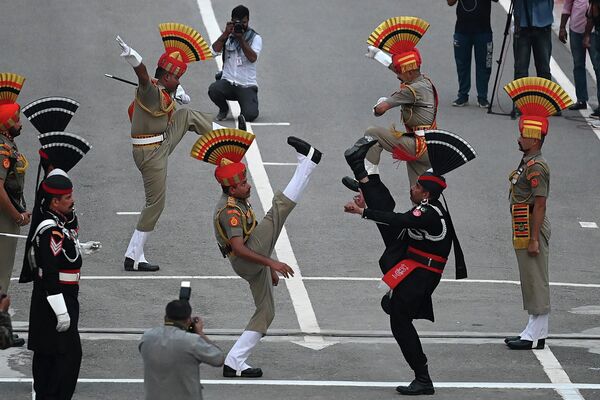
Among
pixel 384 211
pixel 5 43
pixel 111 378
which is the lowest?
pixel 111 378

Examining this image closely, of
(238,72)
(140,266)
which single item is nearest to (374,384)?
(140,266)

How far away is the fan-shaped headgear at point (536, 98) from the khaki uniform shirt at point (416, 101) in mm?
1961

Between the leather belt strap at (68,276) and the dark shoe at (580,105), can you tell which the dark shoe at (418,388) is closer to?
the leather belt strap at (68,276)

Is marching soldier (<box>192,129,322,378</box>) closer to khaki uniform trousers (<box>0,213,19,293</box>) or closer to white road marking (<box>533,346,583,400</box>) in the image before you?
khaki uniform trousers (<box>0,213,19,293</box>)

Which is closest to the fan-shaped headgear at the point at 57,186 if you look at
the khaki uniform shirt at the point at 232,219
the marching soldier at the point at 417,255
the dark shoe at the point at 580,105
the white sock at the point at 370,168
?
the khaki uniform shirt at the point at 232,219

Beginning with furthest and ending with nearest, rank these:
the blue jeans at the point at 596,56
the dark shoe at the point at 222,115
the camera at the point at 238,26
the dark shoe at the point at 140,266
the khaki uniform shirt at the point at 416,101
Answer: the blue jeans at the point at 596,56 < the dark shoe at the point at 222,115 < the camera at the point at 238,26 < the dark shoe at the point at 140,266 < the khaki uniform shirt at the point at 416,101

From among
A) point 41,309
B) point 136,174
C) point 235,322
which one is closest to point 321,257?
point 235,322

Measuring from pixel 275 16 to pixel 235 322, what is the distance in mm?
11735

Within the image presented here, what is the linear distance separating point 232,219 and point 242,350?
1.18 m

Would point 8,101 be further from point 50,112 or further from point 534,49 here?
point 534,49

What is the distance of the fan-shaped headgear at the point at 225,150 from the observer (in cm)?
1147

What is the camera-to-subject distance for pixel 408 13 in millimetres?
23953

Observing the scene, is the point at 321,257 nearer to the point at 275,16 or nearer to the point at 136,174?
the point at 136,174

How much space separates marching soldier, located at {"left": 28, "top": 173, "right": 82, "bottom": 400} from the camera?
10.5m
